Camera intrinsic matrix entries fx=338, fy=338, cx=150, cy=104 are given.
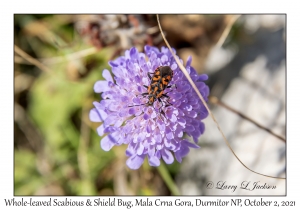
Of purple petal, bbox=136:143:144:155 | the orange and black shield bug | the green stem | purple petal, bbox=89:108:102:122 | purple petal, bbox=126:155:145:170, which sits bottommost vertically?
the green stem

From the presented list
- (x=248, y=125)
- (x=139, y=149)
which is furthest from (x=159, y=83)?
(x=248, y=125)

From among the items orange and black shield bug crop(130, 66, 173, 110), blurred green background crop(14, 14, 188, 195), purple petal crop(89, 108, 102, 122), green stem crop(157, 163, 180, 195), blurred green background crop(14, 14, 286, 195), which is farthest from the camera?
blurred green background crop(14, 14, 188, 195)

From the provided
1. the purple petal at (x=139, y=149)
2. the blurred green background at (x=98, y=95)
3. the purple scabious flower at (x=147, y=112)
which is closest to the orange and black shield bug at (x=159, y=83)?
the purple scabious flower at (x=147, y=112)

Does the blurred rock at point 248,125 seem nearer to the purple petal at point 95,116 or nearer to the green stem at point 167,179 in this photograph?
the green stem at point 167,179

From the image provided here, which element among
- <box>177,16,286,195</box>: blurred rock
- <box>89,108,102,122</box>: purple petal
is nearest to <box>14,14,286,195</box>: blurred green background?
<box>177,16,286,195</box>: blurred rock

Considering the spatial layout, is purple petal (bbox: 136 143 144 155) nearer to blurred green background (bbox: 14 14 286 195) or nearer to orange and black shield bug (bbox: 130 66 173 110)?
orange and black shield bug (bbox: 130 66 173 110)

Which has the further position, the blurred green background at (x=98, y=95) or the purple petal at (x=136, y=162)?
the blurred green background at (x=98, y=95)
